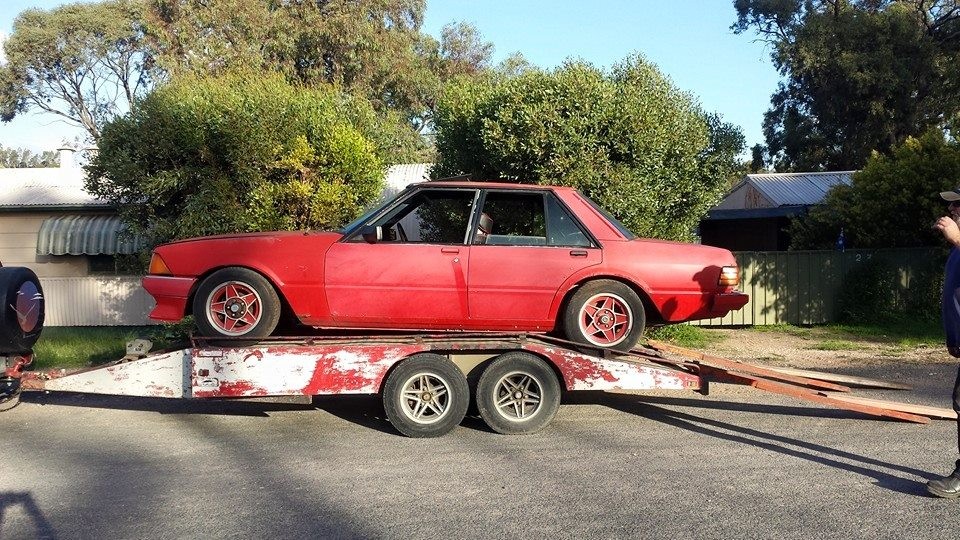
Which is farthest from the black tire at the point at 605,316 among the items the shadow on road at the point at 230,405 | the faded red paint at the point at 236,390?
the faded red paint at the point at 236,390

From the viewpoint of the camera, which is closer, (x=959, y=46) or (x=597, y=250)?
(x=597, y=250)

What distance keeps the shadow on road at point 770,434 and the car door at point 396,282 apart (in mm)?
2145

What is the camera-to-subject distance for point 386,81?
2555 centimetres

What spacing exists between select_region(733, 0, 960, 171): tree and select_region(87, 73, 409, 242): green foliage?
20.7m

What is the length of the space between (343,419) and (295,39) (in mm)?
18502

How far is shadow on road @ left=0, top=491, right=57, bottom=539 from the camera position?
4421 mm

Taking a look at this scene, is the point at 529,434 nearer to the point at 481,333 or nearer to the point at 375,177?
the point at 481,333

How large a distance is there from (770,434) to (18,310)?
20.6 ft

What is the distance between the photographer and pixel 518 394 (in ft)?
21.3

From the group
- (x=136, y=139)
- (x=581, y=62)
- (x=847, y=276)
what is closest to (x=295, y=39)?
(x=136, y=139)

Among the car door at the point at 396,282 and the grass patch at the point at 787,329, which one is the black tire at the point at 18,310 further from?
the grass patch at the point at 787,329

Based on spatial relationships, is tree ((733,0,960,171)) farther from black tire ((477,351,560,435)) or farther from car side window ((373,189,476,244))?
black tire ((477,351,560,435))

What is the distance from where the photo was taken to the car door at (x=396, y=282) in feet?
21.0

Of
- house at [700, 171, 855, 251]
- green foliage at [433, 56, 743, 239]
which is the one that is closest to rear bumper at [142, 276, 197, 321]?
green foliage at [433, 56, 743, 239]
